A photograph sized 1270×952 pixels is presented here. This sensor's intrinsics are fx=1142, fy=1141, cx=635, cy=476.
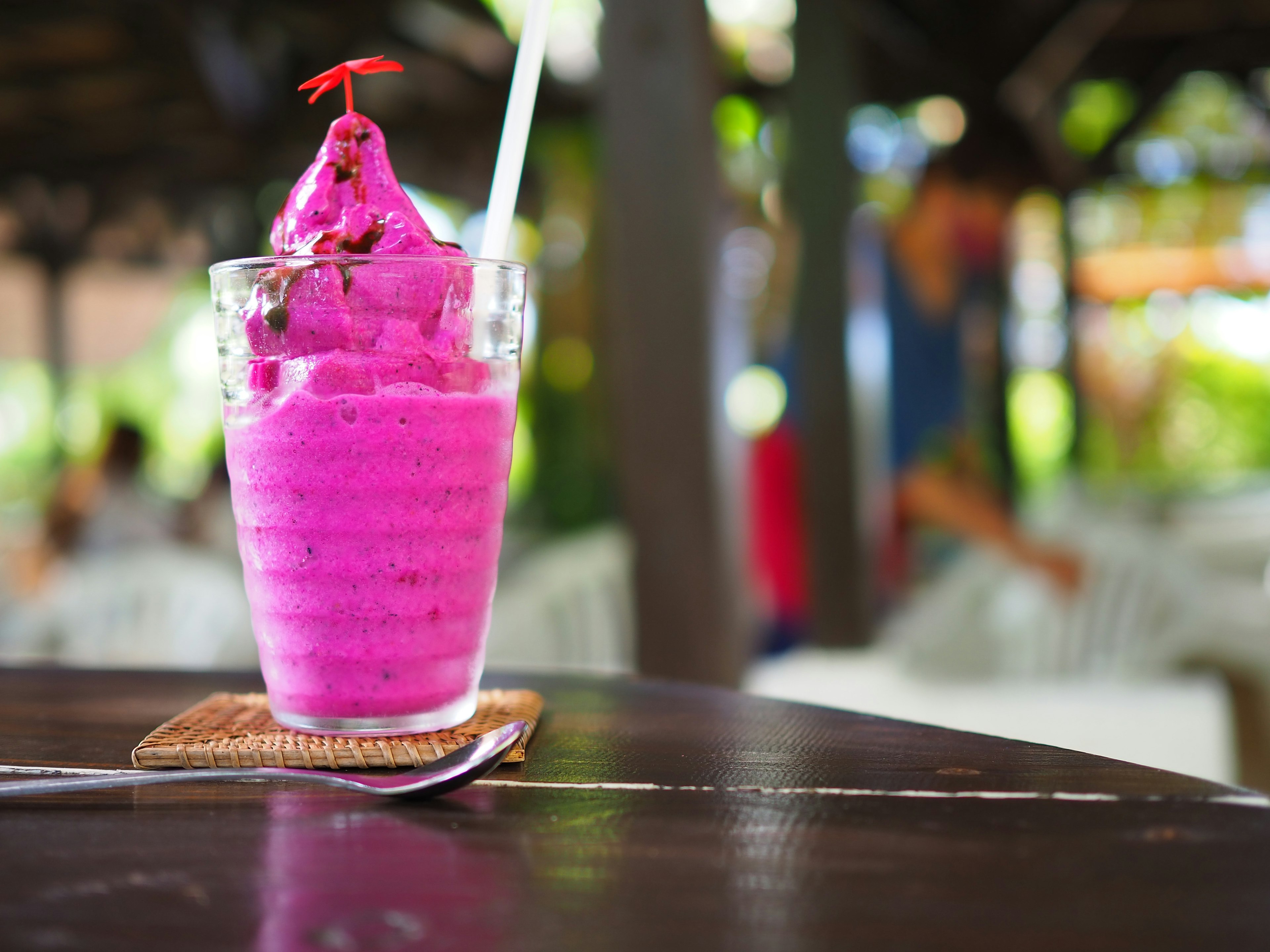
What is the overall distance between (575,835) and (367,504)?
26cm

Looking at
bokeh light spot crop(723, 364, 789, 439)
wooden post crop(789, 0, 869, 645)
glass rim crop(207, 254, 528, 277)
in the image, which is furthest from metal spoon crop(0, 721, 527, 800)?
bokeh light spot crop(723, 364, 789, 439)

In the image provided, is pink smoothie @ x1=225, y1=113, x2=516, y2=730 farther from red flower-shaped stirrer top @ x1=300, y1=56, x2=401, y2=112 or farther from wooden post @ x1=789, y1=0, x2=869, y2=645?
wooden post @ x1=789, y1=0, x2=869, y2=645

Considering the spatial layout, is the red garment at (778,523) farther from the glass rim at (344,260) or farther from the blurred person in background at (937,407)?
the glass rim at (344,260)

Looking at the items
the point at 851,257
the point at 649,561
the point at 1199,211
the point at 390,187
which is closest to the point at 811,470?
the point at 851,257

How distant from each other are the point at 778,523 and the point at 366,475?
12.8 ft

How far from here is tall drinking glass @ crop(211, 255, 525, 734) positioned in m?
0.65

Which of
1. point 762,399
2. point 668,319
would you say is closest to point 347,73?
point 668,319

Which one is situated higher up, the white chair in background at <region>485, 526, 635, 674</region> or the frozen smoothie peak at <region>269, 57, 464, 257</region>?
the frozen smoothie peak at <region>269, 57, 464, 257</region>

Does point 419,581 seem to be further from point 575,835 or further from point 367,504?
point 575,835

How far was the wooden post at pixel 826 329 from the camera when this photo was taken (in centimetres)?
365

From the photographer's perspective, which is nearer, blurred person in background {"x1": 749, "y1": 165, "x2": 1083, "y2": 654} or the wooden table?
the wooden table

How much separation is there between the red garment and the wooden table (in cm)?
380

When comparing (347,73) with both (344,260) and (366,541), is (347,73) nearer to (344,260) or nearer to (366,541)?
(344,260)

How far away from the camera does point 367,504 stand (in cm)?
66
